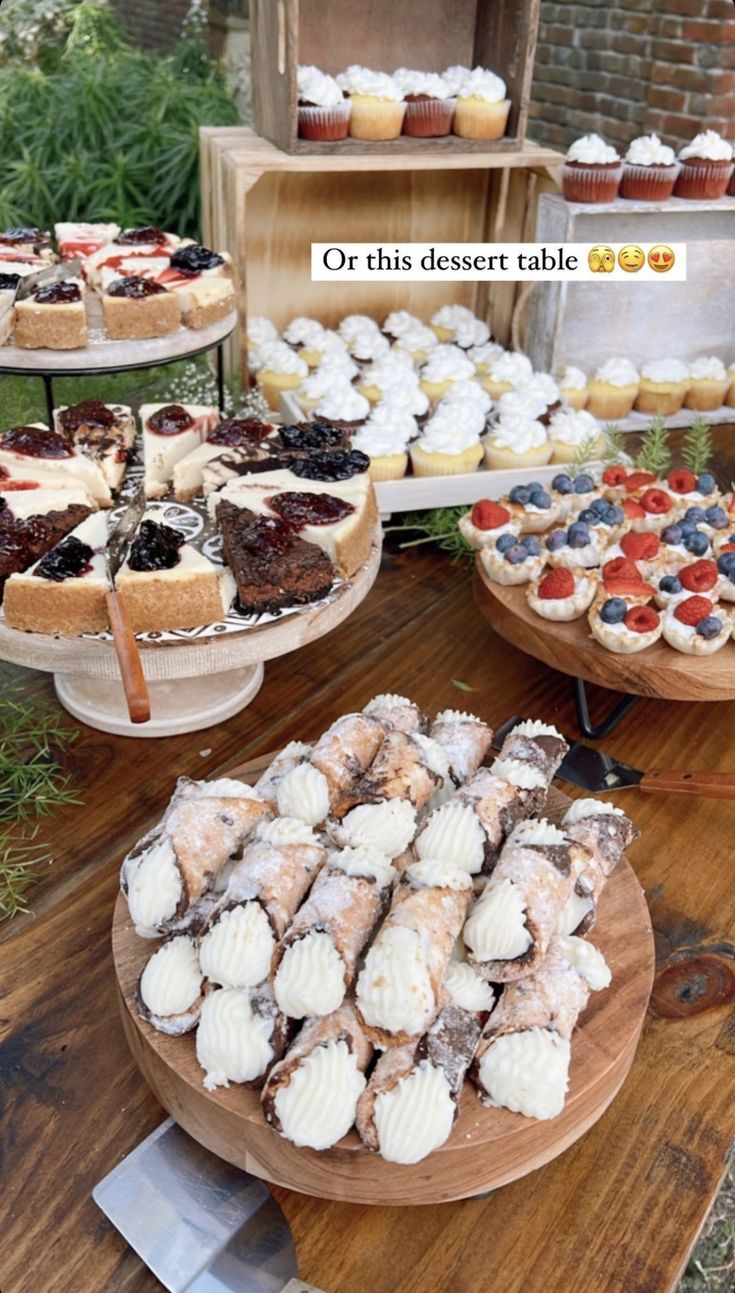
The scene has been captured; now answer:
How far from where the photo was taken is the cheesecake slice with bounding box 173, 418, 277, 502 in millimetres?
1854

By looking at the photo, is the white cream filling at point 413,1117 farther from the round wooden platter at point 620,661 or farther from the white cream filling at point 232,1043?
the round wooden platter at point 620,661

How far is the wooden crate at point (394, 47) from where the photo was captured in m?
2.48

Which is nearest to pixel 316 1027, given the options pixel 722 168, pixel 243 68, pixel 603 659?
pixel 603 659

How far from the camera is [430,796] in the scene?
119 centimetres

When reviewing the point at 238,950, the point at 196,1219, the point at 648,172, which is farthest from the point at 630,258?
the point at 196,1219

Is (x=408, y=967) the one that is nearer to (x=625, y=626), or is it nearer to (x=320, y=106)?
(x=625, y=626)

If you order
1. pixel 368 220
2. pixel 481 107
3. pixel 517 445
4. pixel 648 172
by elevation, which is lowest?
pixel 517 445

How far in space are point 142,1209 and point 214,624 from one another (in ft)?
2.49

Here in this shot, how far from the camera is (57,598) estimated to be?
4.78ft

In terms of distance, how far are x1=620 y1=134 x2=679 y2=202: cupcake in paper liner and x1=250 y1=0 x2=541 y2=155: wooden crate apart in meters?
0.32

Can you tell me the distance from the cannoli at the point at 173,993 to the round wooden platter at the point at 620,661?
81cm

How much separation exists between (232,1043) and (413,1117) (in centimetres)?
17

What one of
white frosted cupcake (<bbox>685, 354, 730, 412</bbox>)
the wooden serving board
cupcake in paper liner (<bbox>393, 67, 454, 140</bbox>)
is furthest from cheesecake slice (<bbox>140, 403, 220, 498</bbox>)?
white frosted cupcake (<bbox>685, 354, 730, 412</bbox>)

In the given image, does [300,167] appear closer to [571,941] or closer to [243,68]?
[571,941]
